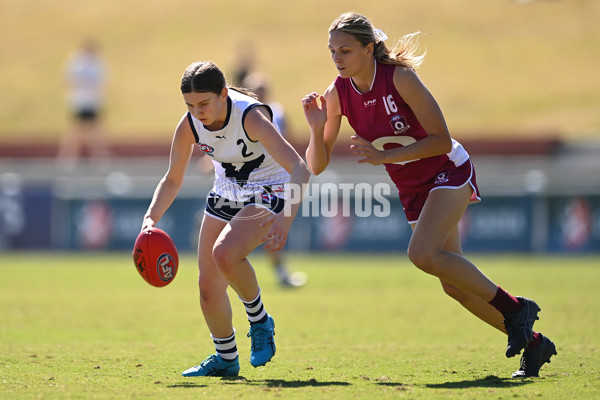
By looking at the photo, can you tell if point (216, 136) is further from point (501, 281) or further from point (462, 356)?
point (501, 281)

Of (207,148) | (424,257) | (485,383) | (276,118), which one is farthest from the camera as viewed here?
(276,118)

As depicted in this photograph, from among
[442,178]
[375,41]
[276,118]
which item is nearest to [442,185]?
[442,178]

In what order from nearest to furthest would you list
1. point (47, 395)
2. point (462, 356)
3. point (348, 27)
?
point (47, 395) → point (348, 27) → point (462, 356)

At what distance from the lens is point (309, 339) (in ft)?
22.7

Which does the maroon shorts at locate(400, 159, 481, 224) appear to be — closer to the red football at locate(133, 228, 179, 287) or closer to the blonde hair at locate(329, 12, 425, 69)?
the blonde hair at locate(329, 12, 425, 69)

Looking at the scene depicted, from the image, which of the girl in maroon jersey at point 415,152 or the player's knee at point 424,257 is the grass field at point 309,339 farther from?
the player's knee at point 424,257

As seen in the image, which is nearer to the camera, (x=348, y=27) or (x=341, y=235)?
(x=348, y=27)

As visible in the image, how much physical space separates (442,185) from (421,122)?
0.42 metres

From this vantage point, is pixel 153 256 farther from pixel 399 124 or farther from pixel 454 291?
pixel 454 291

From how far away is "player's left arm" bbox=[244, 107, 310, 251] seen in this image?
4.96 metres

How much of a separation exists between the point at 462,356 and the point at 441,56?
31621 millimetres

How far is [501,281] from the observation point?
11055mm

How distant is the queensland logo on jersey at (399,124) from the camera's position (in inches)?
210

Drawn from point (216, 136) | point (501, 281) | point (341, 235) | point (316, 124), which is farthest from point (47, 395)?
point (341, 235)
